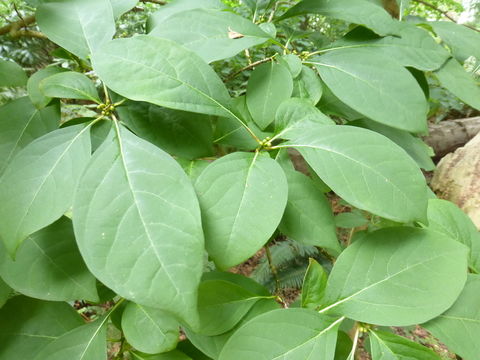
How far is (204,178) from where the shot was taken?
1.29 ft

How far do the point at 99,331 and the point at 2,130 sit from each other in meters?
0.32

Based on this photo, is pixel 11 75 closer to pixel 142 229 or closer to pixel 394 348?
pixel 142 229

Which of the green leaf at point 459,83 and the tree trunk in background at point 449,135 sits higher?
the green leaf at point 459,83

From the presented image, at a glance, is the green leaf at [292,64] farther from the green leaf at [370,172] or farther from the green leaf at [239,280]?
the green leaf at [239,280]

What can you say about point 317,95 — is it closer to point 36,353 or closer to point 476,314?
point 476,314

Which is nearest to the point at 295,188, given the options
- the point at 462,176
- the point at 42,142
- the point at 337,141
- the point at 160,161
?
the point at 337,141

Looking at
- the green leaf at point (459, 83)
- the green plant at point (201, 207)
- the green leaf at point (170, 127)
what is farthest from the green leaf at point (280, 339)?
the green leaf at point (459, 83)

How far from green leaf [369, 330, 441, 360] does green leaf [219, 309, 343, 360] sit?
7cm

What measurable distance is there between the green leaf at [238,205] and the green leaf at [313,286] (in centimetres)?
14

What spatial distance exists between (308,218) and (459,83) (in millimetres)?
381

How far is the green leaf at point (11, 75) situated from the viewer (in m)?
0.54

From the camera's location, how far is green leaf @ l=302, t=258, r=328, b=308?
1.52 feet

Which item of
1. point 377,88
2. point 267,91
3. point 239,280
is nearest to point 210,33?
point 267,91

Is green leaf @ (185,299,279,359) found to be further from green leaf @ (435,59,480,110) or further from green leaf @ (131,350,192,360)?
green leaf @ (435,59,480,110)
